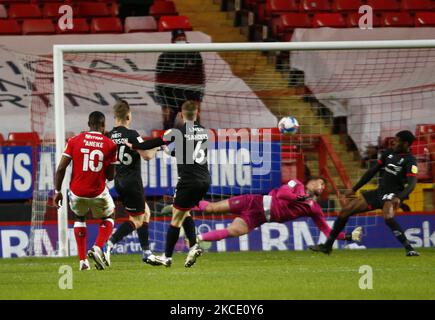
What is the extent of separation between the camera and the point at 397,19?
60.4ft

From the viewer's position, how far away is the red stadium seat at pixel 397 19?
18.2m

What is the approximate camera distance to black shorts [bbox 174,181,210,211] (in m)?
11.6

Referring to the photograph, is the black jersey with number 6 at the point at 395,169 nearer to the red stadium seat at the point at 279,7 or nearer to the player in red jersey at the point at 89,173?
the player in red jersey at the point at 89,173

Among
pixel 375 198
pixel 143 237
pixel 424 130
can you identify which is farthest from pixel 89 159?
pixel 424 130

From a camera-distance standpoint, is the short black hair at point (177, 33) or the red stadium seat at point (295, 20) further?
the red stadium seat at point (295, 20)

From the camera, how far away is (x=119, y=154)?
40.5ft

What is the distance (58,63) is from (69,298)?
5553 mm

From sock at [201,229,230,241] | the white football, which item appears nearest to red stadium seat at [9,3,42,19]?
the white football

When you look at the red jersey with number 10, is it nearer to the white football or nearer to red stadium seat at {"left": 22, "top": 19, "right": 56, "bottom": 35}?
the white football

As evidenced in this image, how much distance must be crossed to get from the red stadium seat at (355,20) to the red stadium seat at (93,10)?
13.0 feet

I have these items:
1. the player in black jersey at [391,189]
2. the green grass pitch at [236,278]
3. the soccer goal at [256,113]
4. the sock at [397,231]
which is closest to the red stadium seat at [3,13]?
the soccer goal at [256,113]

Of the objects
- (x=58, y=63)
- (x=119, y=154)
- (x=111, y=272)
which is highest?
(x=58, y=63)

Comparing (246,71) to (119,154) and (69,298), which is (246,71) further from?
(69,298)
